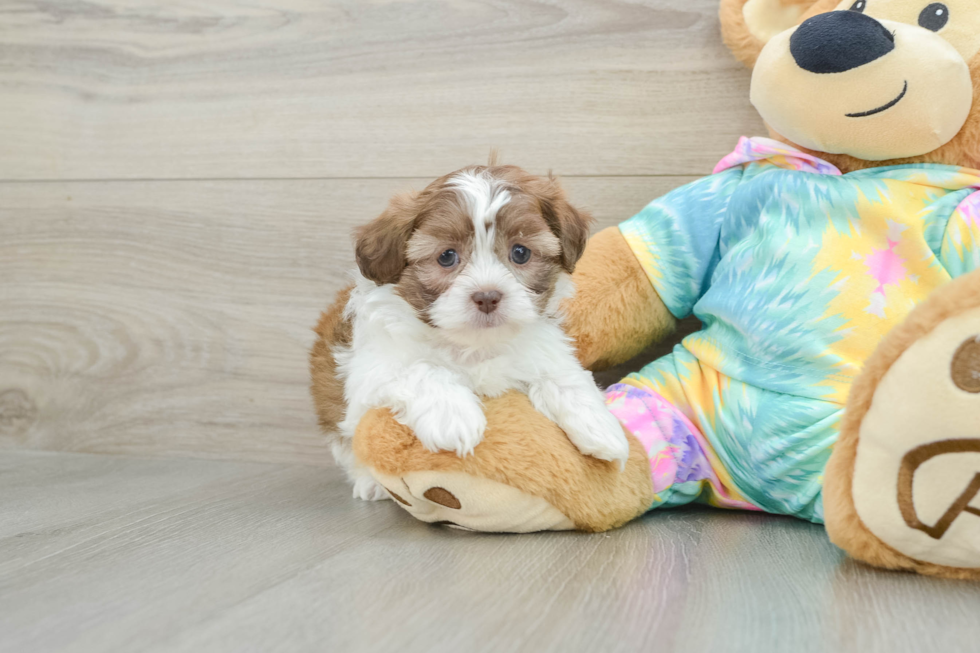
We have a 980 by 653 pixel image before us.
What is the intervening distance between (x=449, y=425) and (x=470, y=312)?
0.66 ft

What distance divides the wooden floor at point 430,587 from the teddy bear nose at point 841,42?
0.85 meters

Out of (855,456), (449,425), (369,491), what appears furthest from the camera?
(369,491)

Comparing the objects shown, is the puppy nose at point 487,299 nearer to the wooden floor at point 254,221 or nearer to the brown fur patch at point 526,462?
the brown fur patch at point 526,462

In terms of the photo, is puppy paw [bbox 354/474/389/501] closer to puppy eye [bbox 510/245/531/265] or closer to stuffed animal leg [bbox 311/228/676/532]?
stuffed animal leg [bbox 311/228/676/532]

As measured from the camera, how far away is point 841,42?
1.39m

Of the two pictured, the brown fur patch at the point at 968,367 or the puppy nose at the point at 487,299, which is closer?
the brown fur patch at the point at 968,367

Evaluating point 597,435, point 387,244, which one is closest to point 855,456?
point 597,435

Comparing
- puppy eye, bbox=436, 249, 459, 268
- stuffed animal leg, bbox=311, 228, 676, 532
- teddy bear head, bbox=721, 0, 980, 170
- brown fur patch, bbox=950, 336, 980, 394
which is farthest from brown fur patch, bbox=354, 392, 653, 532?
teddy bear head, bbox=721, 0, 980, 170

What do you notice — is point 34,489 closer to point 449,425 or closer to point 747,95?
point 449,425

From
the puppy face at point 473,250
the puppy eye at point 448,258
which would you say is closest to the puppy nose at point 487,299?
the puppy face at point 473,250

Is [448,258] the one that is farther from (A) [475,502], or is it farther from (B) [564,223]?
(A) [475,502]

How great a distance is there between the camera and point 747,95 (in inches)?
75.1

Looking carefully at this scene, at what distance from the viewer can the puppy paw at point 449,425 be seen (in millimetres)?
1344

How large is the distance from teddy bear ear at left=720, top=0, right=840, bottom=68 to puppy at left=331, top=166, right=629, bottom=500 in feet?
1.83
